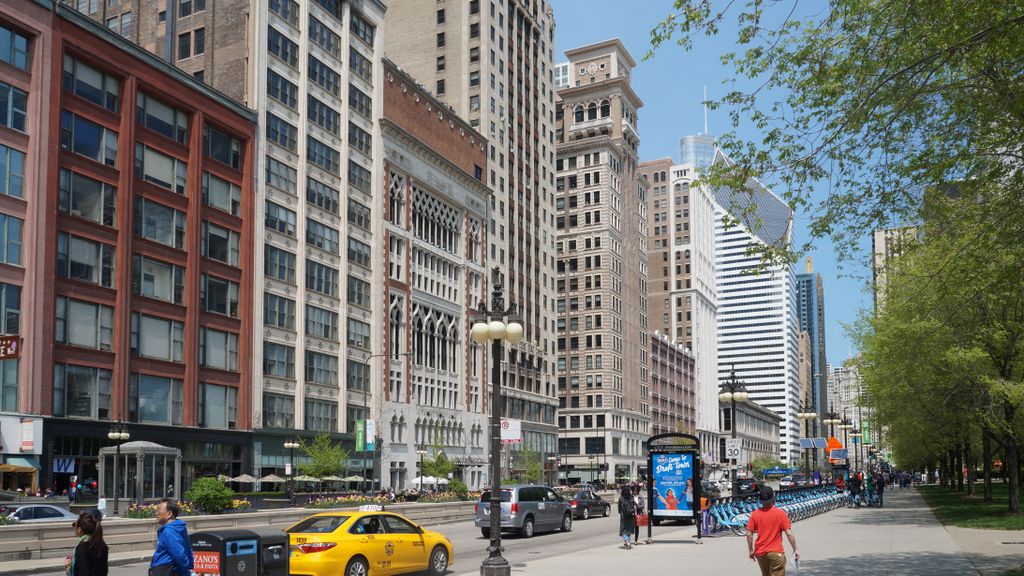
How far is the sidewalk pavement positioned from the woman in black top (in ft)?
40.1

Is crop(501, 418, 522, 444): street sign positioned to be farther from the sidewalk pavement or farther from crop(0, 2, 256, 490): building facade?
the sidewalk pavement

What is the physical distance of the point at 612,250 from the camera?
144875 millimetres

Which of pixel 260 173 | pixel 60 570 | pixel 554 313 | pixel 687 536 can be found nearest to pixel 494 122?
pixel 554 313

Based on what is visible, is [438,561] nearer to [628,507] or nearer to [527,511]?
[628,507]

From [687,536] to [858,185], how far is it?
18397 millimetres

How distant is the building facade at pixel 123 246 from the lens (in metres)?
49.4

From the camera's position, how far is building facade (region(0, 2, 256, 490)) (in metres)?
49.4

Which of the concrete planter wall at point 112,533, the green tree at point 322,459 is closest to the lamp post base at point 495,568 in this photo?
the concrete planter wall at point 112,533

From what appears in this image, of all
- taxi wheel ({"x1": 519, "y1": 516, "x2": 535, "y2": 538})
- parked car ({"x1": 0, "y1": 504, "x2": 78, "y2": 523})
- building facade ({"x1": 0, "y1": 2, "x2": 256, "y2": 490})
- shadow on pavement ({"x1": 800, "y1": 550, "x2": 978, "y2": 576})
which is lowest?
taxi wheel ({"x1": 519, "y1": 516, "x2": 535, "y2": 538})

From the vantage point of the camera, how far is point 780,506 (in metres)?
41.2

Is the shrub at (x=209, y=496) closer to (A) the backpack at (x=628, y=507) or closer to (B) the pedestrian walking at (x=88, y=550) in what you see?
(A) the backpack at (x=628, y=507)

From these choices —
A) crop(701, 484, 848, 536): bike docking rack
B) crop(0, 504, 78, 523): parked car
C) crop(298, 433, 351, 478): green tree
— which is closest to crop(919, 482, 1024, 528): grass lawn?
crop(701, 484, 848, 536): bike docking rack

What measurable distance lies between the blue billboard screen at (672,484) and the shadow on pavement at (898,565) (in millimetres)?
8915

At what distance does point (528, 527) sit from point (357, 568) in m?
17.5
